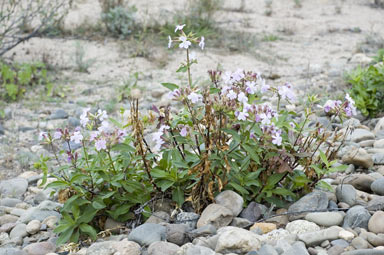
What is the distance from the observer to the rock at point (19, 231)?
319 centimetres

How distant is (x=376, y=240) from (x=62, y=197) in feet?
5.69

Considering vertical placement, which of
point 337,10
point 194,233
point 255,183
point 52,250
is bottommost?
point 52,250

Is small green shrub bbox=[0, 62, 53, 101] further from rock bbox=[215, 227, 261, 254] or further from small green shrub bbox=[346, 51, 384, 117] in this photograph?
rock bbox=[215, 227, 261, 254]

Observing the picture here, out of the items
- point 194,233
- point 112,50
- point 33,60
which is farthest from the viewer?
point 112,50

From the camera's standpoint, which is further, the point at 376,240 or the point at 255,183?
the point at 255,183

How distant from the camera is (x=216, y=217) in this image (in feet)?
9.21

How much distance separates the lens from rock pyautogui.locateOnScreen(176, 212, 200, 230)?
9.53 ft

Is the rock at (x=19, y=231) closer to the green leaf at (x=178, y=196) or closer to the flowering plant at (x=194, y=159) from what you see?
the flowering plant at (x=194, y=159)

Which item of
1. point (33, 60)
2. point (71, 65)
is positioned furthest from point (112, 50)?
point (33, 60)

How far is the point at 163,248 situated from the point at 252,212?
2.07ft

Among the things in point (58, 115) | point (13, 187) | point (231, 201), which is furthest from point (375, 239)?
point (58, 115)

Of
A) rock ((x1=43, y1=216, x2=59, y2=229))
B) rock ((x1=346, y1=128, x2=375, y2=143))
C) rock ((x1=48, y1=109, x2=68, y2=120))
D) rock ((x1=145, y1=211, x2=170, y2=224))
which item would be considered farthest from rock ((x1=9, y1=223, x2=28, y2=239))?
rock ((x1=346, y1=128, x2=375, y2=143))

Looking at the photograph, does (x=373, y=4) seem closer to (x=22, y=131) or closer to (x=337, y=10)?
(x=337, y=10)

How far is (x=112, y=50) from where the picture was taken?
7555mm
